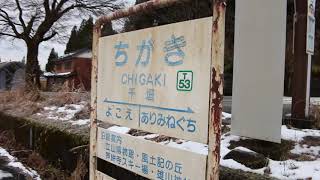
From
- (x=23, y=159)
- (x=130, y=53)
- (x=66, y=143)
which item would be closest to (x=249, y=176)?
(x=130, y=53)

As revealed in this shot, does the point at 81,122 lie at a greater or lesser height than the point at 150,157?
lesser

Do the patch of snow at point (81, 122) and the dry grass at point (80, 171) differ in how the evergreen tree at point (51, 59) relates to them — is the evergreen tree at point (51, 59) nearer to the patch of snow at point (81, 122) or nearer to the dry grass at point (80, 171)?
the patch of snow at point (81, 122)

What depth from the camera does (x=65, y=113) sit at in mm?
8516

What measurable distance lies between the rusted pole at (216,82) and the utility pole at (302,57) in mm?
3131

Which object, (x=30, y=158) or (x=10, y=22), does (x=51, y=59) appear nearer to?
(x=10, y=22)

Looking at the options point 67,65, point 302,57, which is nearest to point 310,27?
point 302,57

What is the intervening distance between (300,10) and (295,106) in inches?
45.7

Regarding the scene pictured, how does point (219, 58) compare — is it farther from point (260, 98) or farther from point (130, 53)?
point (260, 98)

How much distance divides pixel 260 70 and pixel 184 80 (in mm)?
2003

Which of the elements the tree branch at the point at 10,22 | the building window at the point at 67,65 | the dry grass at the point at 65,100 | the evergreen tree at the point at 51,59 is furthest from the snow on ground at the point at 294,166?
the evergreen tree at the point at 51,59

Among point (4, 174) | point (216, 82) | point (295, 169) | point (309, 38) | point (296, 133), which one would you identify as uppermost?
point (309, 38)

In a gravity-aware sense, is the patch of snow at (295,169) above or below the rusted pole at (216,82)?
below

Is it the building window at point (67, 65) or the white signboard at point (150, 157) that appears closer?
the white signboard at point (150, 157)

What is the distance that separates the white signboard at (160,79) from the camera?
238cm
